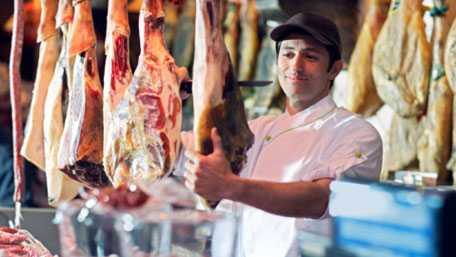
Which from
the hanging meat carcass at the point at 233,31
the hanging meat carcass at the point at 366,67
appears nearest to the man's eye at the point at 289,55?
the hanging meat carcass at the point at 366,67

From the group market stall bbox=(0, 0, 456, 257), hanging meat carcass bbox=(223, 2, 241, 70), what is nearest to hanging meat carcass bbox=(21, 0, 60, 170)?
market stall bbox=(0, 0, 456, 257)

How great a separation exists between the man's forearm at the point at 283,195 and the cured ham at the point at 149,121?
19cm

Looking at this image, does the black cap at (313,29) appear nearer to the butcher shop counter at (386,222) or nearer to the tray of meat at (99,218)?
the tray of meat at (99,218)

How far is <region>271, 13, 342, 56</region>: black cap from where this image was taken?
275cm

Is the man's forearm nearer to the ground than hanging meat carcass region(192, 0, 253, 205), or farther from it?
nearer to the ground

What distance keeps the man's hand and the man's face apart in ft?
2.68

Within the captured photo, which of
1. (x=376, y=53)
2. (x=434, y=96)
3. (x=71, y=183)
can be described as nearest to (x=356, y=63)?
(x=376, y=53)

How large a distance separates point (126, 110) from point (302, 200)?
0.52 metres

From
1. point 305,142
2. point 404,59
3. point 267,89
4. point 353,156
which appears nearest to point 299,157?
point 305,142

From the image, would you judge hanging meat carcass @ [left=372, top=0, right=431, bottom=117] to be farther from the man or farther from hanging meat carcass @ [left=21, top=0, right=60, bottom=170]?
hanging meat carcass @ [left=21, top=0, right=60, bottom=170]

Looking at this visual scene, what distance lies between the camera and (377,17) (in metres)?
4.24

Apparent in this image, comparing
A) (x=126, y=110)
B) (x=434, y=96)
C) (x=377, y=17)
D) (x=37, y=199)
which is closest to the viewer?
(x=126, y=110)

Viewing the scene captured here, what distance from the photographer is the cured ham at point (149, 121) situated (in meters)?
2.20

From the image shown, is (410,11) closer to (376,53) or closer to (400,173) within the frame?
(376,53)
